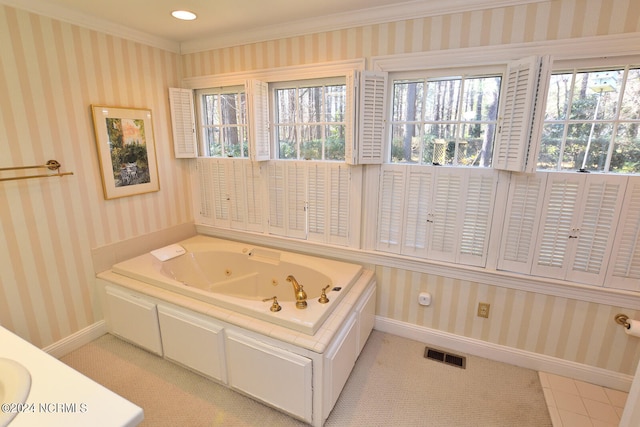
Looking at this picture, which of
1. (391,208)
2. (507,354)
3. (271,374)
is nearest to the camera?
(271,374)

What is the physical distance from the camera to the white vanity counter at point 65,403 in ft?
2.85

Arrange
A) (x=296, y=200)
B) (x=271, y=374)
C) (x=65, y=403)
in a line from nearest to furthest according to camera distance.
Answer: (x=65, y=403), (x=271, y=374), (x=296, y=200)

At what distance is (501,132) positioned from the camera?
2.03m

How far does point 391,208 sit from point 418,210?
203 millimetres

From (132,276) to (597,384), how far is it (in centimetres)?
342

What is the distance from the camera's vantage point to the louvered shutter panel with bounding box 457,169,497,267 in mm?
2135

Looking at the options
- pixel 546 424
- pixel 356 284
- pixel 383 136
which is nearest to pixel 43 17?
pixel 383 136

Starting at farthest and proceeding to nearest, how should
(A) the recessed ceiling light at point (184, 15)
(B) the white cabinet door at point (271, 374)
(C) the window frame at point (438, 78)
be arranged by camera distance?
(A) the recessed ceiling light at point (184, 15) < (C) the window frame at point (438, 78) < (B) the white cabinet door at point (271, 374)

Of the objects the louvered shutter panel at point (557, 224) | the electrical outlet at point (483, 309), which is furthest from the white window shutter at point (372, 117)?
the electrical outlet at point (483, 309)

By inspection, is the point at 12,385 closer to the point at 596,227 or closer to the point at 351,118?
the point at 351,118

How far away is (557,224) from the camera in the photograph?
1995 millimetres

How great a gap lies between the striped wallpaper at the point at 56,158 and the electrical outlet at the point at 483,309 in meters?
2.93

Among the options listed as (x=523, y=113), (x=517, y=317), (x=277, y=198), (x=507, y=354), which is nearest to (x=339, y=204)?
(x=277, y=198)

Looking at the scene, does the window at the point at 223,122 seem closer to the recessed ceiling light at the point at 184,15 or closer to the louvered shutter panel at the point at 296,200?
the louvered shutter panel at the point at 296,200
